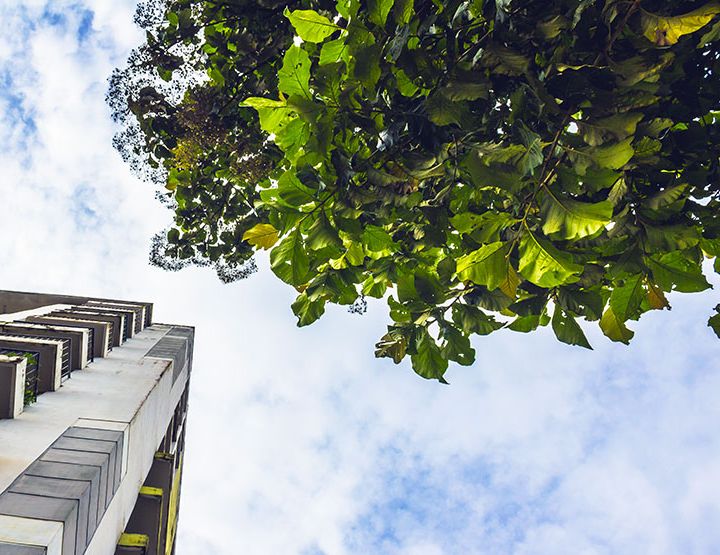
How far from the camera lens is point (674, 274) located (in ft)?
11.1

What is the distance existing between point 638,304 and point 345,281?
2263 mm

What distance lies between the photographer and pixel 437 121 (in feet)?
9.67

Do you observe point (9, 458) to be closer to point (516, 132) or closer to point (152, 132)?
point (152, 132)

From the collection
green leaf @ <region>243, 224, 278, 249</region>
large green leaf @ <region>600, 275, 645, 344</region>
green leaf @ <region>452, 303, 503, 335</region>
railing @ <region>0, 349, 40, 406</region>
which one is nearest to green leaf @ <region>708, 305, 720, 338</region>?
large green leaf @ <region>600, 275, 645, 344</region>

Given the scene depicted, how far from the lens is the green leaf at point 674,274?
3.32 metres

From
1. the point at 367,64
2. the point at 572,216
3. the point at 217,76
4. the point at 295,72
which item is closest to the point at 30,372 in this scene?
the point at 217,76

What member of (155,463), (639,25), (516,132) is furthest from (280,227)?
(155,463)

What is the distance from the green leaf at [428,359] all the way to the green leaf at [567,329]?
3.15 ft

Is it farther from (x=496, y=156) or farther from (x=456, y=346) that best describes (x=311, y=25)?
(x=456, y=346)

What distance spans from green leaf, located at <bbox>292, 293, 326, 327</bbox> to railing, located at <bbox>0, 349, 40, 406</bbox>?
38.0 ft

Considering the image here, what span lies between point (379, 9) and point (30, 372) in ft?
46.4

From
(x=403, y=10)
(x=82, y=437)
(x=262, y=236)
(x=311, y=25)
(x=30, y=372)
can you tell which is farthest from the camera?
(x=30, y=372)

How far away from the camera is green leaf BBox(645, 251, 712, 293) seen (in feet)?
10.9

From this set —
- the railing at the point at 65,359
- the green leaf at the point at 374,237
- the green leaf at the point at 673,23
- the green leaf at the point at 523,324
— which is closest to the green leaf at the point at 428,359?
the green leaf at the point at 523,324
